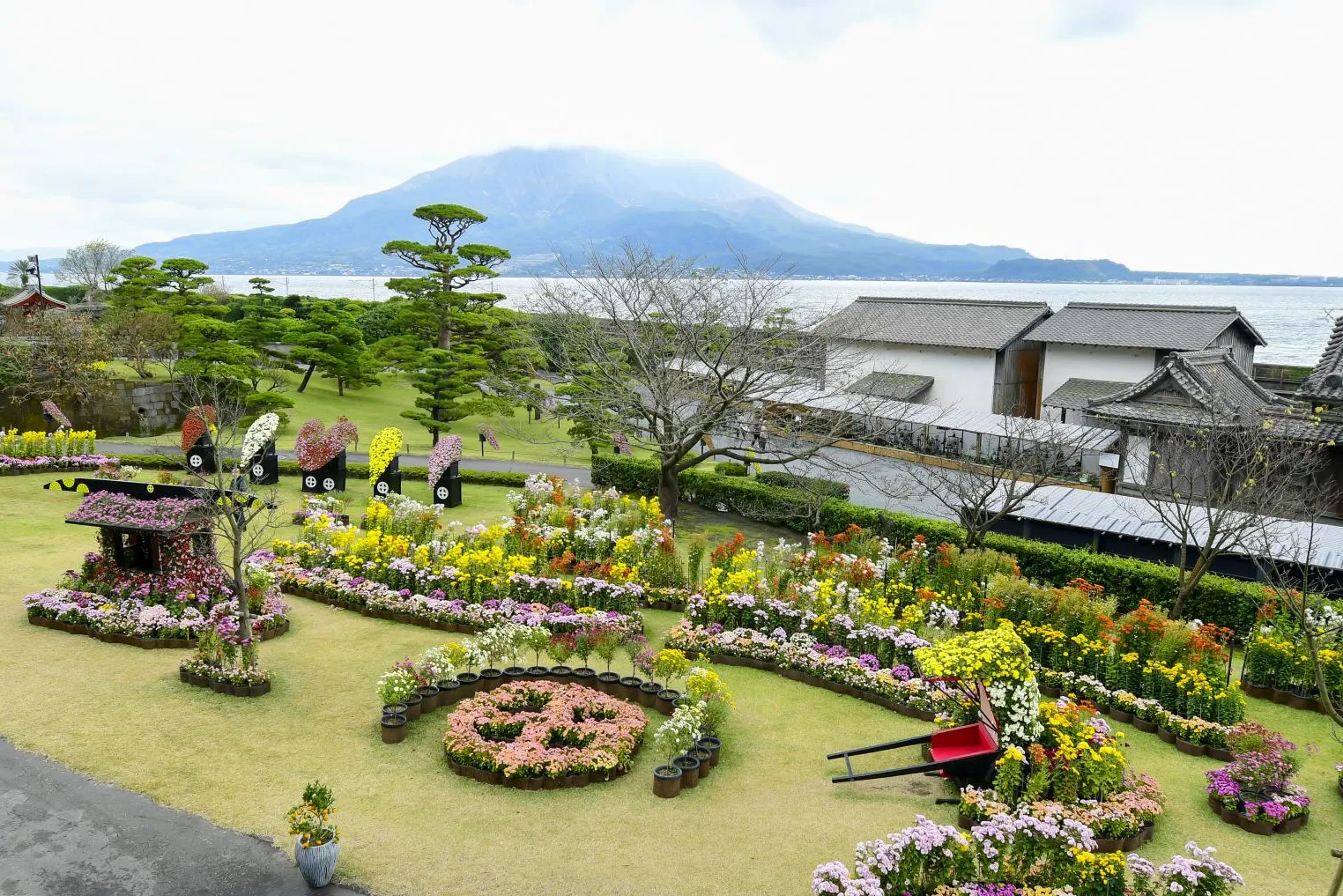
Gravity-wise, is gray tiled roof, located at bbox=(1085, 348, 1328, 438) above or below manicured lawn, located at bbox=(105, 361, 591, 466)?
above

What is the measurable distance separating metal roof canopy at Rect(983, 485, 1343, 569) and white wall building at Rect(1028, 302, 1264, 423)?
14122 millimetres

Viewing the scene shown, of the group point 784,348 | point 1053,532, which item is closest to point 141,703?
point 784,348

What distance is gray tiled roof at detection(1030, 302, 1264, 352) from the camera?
33.2 m

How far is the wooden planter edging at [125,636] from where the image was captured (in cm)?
1234

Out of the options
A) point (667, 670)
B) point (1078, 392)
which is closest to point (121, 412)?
point (667, 670)

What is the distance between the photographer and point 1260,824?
888 centimetres

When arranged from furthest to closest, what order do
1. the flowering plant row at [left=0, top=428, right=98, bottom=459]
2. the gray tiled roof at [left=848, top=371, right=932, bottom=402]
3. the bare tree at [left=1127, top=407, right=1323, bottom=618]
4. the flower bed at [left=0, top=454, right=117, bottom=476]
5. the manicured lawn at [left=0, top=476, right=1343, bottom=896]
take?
the gray tiled roof at [left=848, top=371, right=932, bottom=402], the flowering plant row at [left=0, top=428, right=98, bottom=459], the flower bed at [left=0, top=454, right=117, bottom=476], the bare tree at [left=1127, top=407, right=1323, bottom=618], the manicured lawn at [left=0, top=476, right=1343, bottom=896]

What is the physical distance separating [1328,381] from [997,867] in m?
14.4

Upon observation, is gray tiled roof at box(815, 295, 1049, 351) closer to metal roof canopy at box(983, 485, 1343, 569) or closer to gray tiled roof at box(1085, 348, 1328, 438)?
gray tiled roof at box(1085, 348, 1328, 438)

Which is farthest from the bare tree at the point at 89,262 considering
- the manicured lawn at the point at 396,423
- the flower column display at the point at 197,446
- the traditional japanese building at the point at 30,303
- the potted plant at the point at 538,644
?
the potted plant at the point at 538,644

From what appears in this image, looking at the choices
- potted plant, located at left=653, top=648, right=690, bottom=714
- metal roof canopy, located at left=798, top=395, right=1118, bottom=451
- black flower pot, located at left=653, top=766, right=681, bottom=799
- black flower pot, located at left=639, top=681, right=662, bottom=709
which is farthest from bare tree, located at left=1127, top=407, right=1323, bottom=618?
black flower pot, located at left=653, top=766, right=681, bottom=799

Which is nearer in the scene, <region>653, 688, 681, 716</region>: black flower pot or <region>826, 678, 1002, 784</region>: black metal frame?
<region>826, 678, 1002, 784</region>: black metal frame

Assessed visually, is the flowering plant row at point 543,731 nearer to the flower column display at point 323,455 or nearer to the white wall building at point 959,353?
the flower column display at point 323,455

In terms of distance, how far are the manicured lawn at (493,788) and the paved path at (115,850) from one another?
247mm
